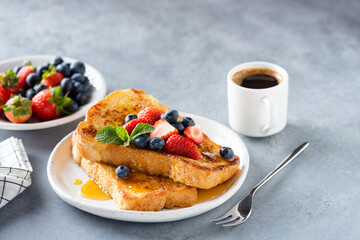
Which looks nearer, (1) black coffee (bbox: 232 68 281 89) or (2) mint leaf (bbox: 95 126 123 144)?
(2) mint leaf (bbox: 95 126 123 144)

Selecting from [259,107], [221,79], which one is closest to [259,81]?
[259,107]

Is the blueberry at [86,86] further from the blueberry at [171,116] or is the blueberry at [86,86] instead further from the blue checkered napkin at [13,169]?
the blueberry at [171,116]

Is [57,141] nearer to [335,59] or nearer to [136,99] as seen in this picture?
[136,99]

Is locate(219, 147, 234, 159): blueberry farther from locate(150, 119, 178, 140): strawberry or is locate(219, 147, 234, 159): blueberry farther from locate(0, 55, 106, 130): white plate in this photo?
locate(0, 55, 106, 130): white plate

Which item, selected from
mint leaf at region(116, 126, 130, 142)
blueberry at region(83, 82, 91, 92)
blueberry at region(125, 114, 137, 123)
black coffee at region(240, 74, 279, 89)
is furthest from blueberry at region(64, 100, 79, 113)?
black coffee at region(240, 74, 279, 89)

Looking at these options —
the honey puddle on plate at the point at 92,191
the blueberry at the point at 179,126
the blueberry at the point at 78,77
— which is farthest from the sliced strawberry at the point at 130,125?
the blueberry at the point at 78,77

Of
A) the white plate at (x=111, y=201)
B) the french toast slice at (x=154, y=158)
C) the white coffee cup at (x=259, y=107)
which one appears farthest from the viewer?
the white coffee cup at (x=259, y=107)
